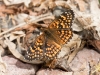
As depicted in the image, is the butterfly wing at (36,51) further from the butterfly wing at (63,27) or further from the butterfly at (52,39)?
the butterfly wing at (63,27)

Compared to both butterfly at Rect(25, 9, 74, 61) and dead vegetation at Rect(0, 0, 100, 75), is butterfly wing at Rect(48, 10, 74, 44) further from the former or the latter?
dead vegetation at Rect(0, 0, 100, 75)

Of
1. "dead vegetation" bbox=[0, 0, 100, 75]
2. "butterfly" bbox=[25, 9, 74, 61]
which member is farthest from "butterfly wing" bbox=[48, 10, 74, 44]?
"dead vegetation" bbox=[0, 0, 100, 75]

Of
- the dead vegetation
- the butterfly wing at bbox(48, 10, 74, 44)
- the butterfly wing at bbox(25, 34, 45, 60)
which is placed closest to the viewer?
the butterfly wing at bbox(25, 34, 45, 60)

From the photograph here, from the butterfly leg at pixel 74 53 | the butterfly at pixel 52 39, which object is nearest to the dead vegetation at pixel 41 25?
the butterfly leg at pixel 74 53

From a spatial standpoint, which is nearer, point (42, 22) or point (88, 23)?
point (88, 23)

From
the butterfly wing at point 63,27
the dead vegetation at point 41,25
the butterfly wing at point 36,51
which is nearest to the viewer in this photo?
the butterfly wing at point 36,51

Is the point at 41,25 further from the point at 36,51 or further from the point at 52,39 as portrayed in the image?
the point at 36,51

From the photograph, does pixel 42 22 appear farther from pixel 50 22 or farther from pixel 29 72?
pixel 29 72

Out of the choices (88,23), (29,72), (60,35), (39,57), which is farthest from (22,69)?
(88,23)
